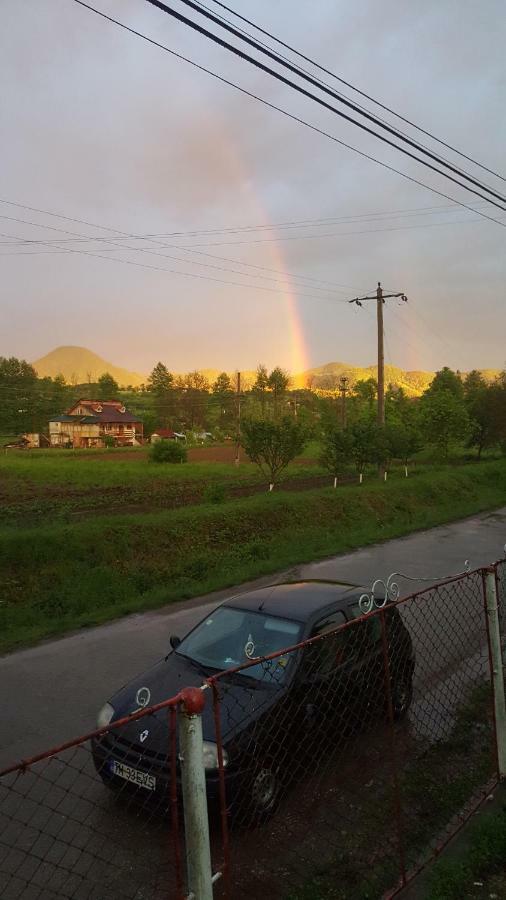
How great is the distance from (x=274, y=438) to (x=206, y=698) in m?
19.5

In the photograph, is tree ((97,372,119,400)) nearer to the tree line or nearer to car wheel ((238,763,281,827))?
the tree line

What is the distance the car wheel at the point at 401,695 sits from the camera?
5.48 metres

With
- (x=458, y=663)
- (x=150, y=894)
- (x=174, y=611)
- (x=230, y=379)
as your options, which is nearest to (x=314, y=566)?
(x=174, y=611)

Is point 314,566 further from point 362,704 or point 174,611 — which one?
point 362,704

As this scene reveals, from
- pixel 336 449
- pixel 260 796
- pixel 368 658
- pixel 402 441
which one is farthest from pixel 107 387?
pixel 260 796

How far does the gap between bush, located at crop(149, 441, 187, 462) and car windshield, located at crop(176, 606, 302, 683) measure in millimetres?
38789

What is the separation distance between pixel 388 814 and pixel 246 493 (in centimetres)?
2125

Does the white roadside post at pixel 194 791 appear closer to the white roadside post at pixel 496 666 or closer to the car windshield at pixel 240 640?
the car windshield at pixel 240 640

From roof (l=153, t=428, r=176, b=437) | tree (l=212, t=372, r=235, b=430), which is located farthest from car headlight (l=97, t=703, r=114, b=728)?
roof (l=153, t=428, r=176, b=437)

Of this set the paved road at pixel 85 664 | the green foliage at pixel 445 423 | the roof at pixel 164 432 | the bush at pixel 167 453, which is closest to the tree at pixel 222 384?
the roof at pixel 164 432

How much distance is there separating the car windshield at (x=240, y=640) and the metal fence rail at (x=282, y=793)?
6 cm

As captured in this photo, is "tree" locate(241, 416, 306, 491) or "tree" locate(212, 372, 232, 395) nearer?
"tree" locate(241, 416, 306, 491)

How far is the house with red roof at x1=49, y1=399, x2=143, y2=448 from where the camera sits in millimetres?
81125

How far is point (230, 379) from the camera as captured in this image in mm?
142125
